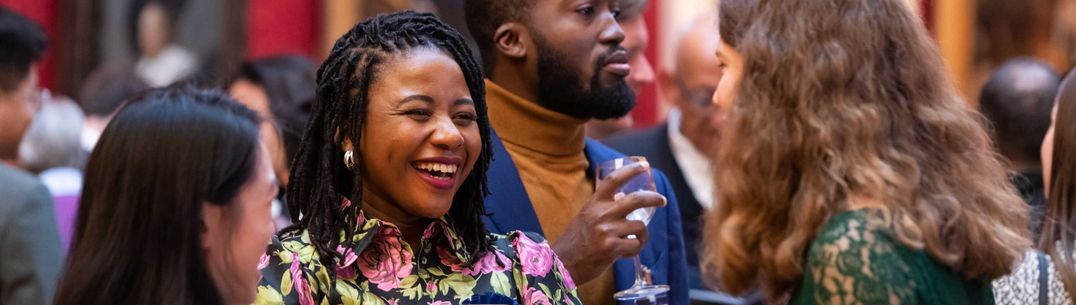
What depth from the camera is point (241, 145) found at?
3.00 meters

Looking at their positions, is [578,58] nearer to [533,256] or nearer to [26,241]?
[533,256]

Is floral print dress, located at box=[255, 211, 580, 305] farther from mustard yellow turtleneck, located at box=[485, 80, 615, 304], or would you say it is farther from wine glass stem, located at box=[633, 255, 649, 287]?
mustard yellow turtleneck, located at box=[485, 80, 615, 304]

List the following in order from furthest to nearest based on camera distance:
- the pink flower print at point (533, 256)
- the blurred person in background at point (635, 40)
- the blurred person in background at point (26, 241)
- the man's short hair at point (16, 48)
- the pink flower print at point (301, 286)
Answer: the man's short hair at point (16, 48) → the blurred person in background at point (635, 40) → the blurred person in background at point (26, 241) → the pink flower print at point (533, 256) → the pink flower print at point (301, 286)

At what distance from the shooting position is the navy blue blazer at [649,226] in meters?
3.47

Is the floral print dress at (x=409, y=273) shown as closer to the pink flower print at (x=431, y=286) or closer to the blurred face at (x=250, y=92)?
the pink flower print at (x=431, y=286)

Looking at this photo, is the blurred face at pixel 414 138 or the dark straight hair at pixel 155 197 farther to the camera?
the blurred face at pixel 414 138

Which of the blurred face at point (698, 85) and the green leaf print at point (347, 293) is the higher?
the green leaf print at point (347, 293)

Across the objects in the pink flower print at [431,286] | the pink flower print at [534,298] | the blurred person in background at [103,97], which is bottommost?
the blurred person in background at [103,97]

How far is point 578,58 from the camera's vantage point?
3629 millimetres

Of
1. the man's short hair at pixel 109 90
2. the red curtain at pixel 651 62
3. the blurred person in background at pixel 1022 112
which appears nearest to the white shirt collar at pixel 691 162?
the blurred person in background at pixel 1022 112

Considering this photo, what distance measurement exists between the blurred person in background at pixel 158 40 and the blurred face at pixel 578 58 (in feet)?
18.8

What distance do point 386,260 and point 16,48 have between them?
104 inches

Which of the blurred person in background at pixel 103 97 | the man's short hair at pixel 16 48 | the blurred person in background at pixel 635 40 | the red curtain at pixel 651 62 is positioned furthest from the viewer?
the red curtain at pixel 651 62

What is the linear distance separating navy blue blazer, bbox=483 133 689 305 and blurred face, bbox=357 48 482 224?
0.33 m
